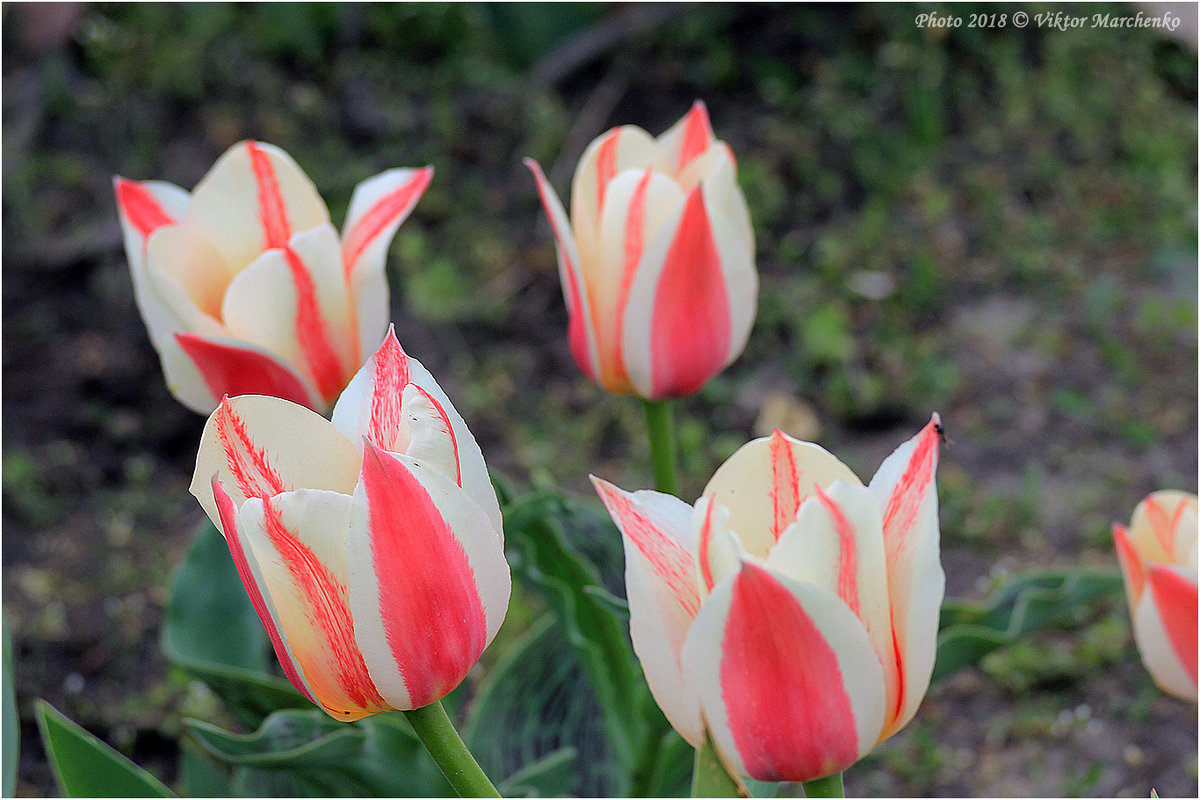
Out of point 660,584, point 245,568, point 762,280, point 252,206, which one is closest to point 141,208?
point 252,206

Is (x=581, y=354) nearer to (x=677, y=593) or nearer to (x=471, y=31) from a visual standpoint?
(x=677, y=593)

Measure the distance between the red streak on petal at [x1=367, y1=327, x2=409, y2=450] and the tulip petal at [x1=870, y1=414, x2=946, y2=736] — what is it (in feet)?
0.72

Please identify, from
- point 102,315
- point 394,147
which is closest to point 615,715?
point 102,315

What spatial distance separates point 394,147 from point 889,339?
1101mm

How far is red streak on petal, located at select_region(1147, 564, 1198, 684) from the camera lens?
728 mm

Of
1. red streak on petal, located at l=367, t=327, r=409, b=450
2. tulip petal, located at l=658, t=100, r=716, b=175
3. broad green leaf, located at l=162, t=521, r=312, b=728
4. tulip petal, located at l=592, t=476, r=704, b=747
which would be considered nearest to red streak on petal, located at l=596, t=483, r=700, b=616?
tulip petal, located at l=592, t=476, r=704, b=747

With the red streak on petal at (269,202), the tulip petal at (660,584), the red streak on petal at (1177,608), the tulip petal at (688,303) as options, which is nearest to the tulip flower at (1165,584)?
the red streak on petal at (1177,608)

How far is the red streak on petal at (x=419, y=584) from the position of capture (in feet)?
1.53

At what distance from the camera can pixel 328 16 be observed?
2.55 m

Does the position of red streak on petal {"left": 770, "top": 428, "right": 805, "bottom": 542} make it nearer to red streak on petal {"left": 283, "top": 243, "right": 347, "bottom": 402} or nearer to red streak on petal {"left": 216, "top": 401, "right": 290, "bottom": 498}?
red streak on petal {"left": 216, "top": 401, "right": 290, "bottom": 498}

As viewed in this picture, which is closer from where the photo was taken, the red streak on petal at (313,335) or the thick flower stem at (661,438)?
the red streak on petal at (313,335)

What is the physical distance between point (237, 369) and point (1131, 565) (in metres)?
0.63

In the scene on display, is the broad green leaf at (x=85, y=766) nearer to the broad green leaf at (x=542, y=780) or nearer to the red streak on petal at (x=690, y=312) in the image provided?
the broad green leaf at (x=542, y=780)

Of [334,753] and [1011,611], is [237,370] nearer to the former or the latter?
[334,753]
